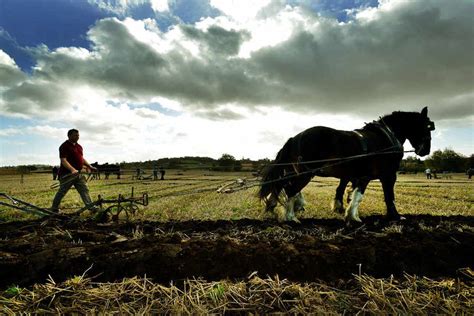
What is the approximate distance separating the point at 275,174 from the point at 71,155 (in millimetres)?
4993

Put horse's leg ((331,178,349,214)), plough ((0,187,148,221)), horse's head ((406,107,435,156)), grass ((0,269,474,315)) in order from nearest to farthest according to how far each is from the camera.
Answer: grass ((0,269,474,315))
plough ((0,187,148,221))
horse's head ((406,107,435,156))
horse's leg ((331,178,349,214))

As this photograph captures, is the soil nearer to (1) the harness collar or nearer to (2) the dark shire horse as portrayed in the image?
(2) the dark shire horse

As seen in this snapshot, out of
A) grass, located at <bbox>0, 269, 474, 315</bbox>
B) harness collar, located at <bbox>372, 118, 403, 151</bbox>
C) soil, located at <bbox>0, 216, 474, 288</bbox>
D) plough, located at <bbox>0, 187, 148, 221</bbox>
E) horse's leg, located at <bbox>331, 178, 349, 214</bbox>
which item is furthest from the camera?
horse's leg, located at <bbox>331, 178, 349, 214</bbox>

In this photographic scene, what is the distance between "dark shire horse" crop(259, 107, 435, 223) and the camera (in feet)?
19.6

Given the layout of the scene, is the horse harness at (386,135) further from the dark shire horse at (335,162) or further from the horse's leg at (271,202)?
the horse's leg at (271,202)

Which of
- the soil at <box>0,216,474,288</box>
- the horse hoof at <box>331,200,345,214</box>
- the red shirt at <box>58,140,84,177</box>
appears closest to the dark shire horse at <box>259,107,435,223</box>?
the horse hoof at <box>331,200,345,214</box>

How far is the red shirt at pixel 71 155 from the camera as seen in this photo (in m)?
6.73

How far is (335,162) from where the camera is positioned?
6031mm

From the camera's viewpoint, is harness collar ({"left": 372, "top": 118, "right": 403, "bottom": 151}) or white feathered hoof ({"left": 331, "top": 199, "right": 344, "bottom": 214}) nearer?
harness collar ({"left": 372, "top": 118, "right": 403, "bottom": 151})

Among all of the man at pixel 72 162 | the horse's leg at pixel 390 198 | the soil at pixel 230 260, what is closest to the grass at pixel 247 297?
the soil at pixel 230 260

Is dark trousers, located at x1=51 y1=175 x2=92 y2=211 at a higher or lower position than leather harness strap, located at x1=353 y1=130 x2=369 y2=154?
lower

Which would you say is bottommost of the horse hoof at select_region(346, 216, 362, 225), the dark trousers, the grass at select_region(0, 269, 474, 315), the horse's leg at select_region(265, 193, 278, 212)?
the horse hoof at select_region(346, 216, 362, 225)

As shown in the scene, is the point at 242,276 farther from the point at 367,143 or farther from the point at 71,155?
the point at 71,155

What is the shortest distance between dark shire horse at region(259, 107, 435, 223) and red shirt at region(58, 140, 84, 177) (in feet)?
15.1
